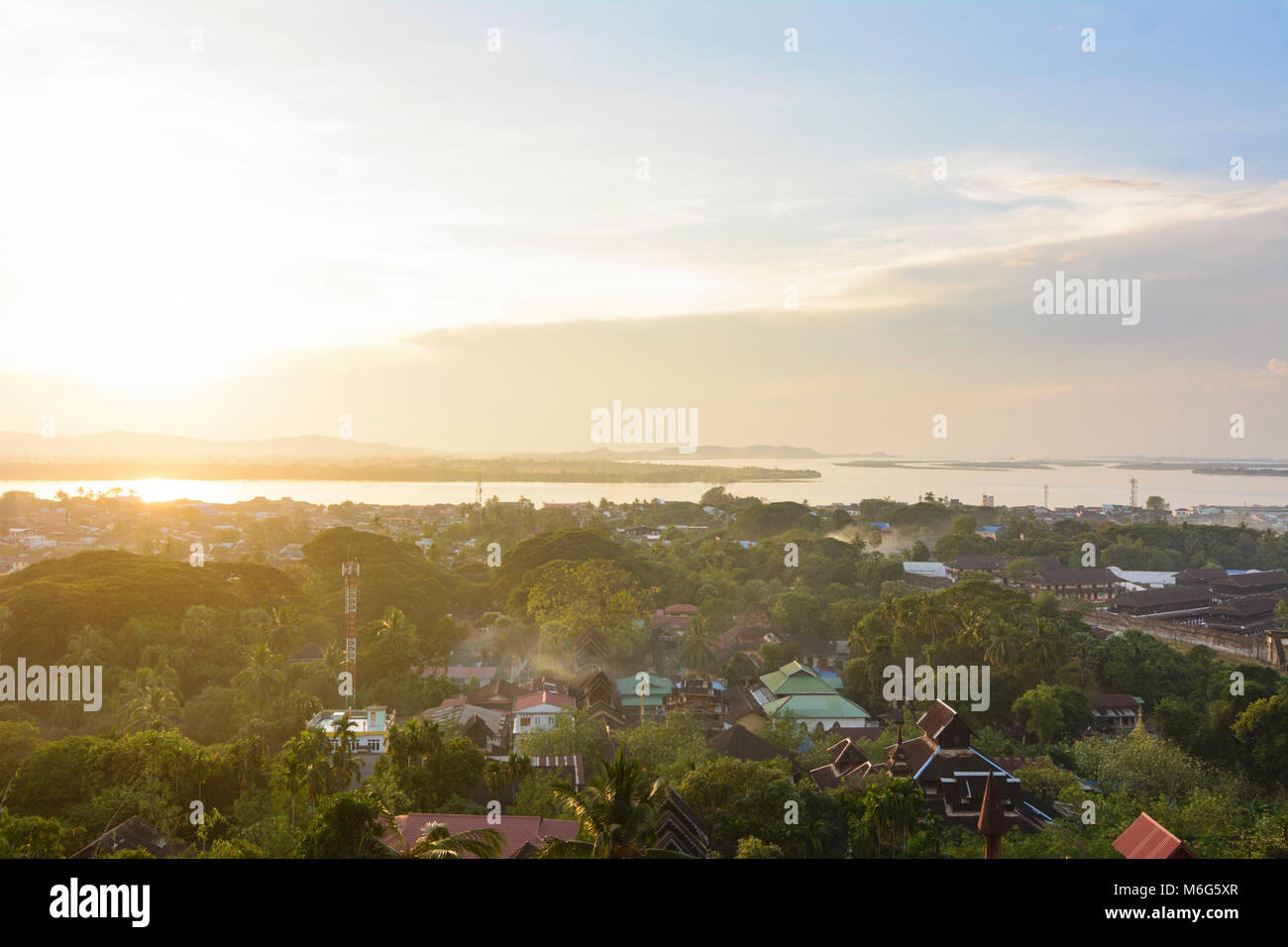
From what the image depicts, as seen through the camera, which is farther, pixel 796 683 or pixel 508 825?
pixel 796 683

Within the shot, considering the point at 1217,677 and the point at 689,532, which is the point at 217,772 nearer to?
the point at 1217,677

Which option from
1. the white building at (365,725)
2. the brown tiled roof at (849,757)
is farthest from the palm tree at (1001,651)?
the white building at (365,725)

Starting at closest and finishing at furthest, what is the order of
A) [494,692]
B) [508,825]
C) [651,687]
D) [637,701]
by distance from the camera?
[508,825] < [494,692] < [637,701] < [651,687]

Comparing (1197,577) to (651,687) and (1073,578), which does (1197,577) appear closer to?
(1073,578)

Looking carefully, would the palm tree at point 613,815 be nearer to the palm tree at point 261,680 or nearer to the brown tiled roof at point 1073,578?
the palm tree at point 261,680

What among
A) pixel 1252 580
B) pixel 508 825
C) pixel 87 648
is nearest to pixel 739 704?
pixel 508 825

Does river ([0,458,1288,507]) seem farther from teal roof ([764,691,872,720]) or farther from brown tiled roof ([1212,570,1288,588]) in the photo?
teal roof ([764,691,872,720])

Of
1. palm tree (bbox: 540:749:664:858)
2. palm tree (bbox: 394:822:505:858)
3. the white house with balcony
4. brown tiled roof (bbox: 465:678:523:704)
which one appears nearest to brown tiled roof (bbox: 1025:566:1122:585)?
brown tiled roof (bbox: 465:678:523:704)
